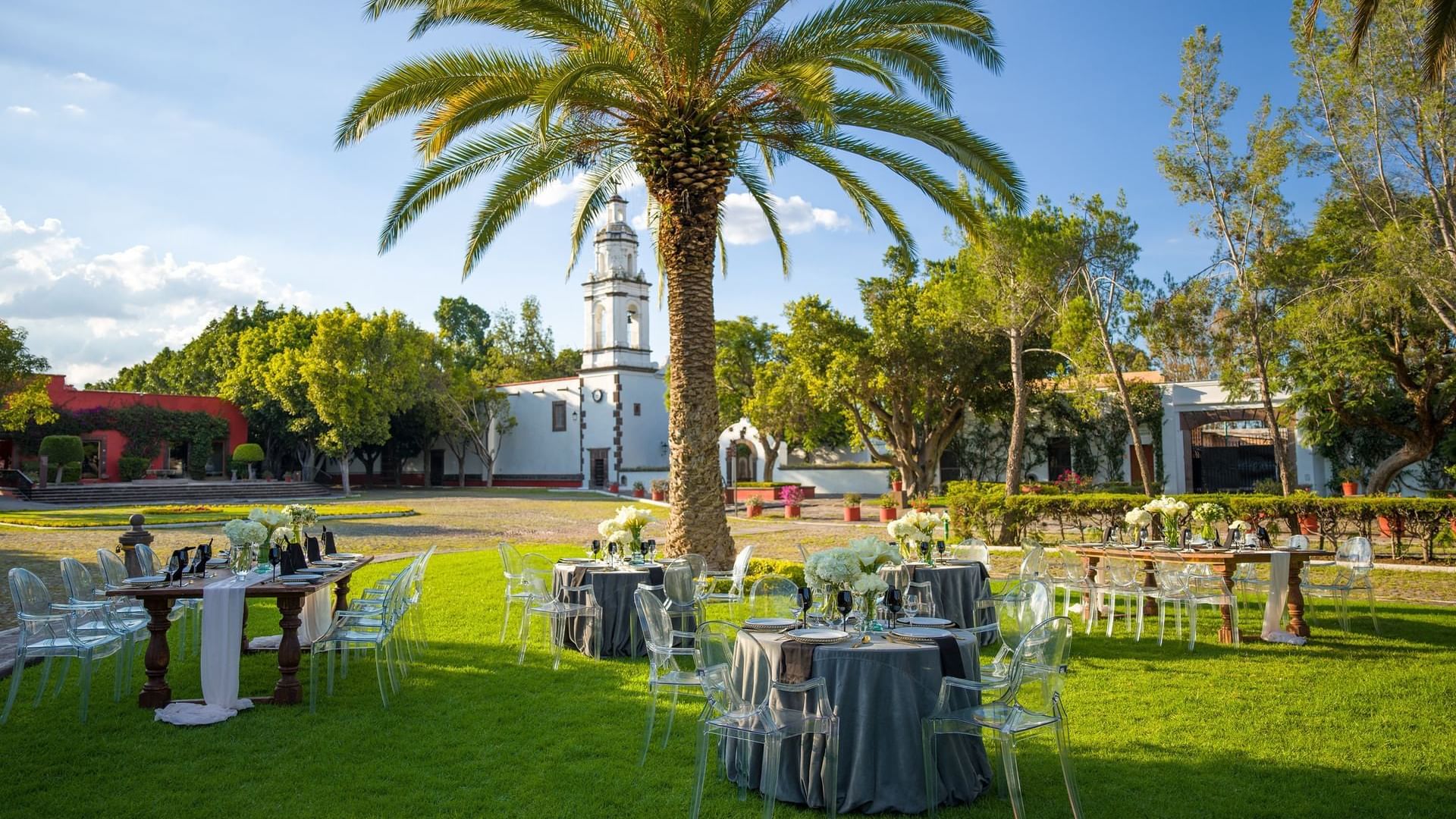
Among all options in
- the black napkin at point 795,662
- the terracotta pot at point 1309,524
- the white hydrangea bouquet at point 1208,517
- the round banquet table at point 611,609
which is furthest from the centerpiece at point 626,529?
the terracotta pot at point 1309,524

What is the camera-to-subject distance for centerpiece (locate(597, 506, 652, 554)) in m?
8.96

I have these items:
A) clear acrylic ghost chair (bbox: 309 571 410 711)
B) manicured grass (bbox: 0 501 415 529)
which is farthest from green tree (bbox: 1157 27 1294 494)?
manicured grass (bbox: 0 501 415 529)

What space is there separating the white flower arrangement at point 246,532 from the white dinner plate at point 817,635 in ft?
14.7

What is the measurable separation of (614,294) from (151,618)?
1318 inches

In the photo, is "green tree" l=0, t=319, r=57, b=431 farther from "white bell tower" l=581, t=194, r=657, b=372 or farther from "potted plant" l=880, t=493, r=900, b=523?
"potted plant" l=880, t=493, r=900, b=523

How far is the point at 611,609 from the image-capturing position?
8.38 metres

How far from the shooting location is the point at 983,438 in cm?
3066

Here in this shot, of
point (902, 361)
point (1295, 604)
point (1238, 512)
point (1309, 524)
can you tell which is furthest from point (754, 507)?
point (1295, 604)

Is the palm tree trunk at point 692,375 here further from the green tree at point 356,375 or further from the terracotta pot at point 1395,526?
the green tree at point 356,375

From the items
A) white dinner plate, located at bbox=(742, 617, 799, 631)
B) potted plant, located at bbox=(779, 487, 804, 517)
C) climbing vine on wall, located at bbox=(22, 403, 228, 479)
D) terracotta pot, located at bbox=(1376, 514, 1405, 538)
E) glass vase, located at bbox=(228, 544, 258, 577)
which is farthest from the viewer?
climbing vine on wall, located at bbox=(22, 403, 228, 479)

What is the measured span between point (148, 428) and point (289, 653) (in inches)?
1372

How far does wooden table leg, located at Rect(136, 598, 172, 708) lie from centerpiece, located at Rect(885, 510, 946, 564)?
6.11 meters

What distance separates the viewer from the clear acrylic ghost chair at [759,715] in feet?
14.5

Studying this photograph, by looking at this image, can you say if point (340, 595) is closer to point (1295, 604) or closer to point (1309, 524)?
point (1295, 604)
